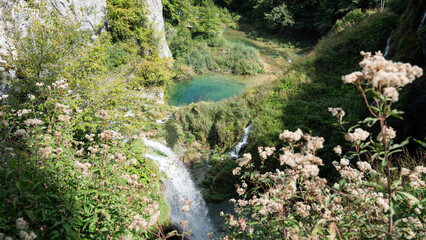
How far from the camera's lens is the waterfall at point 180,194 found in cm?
691

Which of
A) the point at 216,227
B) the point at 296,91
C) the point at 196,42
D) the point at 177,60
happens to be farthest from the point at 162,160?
the point at 196,42

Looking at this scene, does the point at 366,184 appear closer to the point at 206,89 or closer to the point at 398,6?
the point at 398,6

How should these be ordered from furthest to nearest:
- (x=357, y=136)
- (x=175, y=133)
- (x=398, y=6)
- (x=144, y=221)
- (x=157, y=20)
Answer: (x=157, y=20) < (x=175, y=133) < (x=398, y=6) < (x=144, y=221) < (x=357, y=136)

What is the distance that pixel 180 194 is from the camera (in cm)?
784

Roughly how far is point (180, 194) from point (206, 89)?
11002 millimetres

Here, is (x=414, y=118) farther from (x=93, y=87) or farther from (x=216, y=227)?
(x=93, y=87)

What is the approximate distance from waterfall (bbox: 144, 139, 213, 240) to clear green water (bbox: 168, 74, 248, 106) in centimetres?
691

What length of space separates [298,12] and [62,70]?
2986 centimetres

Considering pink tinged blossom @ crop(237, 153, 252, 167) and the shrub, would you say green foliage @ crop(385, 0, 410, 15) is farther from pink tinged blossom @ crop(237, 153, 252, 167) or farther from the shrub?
pink tinged blossom @ crop(237, 153, 252, 167)

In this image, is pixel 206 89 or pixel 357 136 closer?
pixel 357 136

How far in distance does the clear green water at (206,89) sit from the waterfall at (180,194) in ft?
22.7

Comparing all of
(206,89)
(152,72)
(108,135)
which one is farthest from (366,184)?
(206,89)

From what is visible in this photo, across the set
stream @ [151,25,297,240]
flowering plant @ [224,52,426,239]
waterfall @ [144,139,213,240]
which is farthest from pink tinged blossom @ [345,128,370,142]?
waterfall @ [144,139,213,240]

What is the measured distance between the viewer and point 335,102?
759cm
